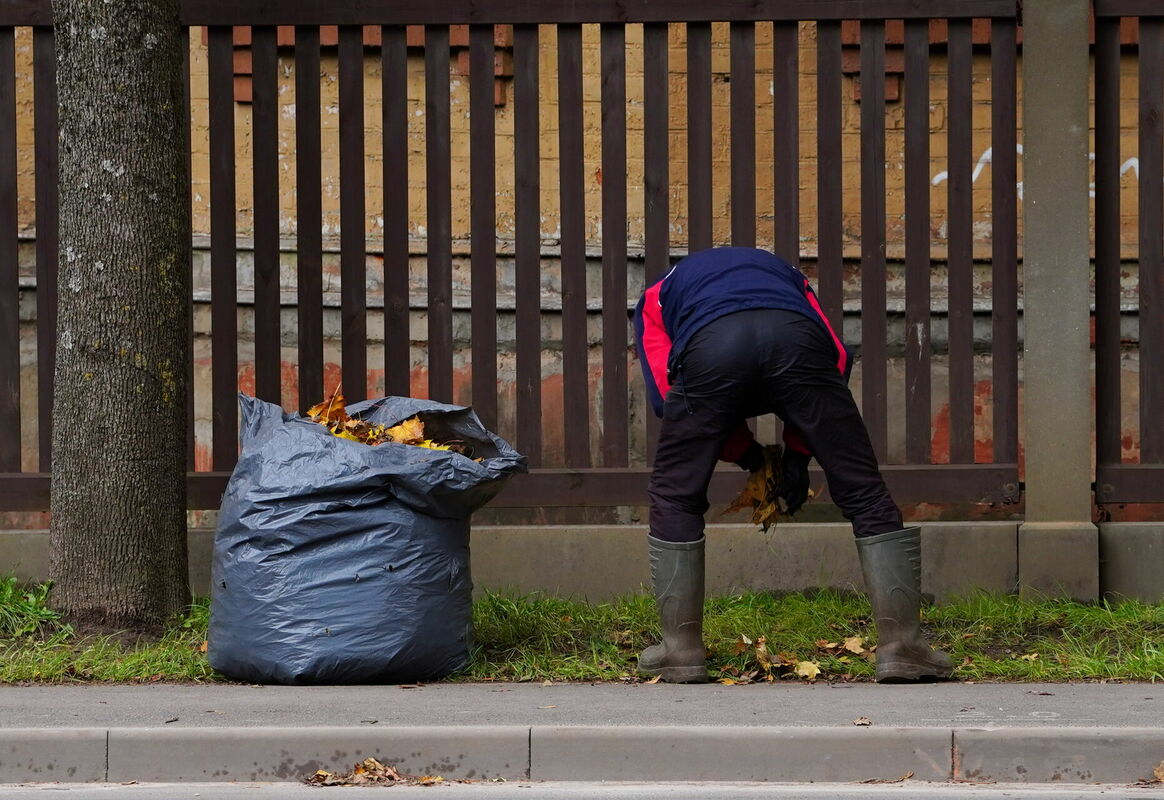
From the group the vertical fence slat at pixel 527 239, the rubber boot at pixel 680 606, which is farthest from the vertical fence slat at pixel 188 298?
the rubber boot at pixel 680 606

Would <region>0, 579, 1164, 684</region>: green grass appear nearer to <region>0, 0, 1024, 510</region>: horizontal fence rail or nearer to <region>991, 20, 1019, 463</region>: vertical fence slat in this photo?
<region>0, 0, 1024, 510</region>: horizontal fence rail

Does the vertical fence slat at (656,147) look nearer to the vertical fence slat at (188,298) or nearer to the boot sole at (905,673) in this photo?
the vertical fence slat at (188,298)

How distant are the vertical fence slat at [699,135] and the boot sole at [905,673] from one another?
82.5 inches

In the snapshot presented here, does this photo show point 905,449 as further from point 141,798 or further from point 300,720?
point 141,798

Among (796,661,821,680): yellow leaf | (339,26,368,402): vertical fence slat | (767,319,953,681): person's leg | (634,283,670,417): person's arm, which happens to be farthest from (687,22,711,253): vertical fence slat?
(796,661,821,680): yellow leaf

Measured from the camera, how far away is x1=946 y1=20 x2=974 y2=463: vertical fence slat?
638cm

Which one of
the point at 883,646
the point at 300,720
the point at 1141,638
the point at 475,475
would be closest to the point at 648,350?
the point at 475,475

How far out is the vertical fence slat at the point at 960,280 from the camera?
6.38 meters

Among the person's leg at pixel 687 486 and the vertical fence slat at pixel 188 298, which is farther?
the vertical fence slat at pixel 188 298

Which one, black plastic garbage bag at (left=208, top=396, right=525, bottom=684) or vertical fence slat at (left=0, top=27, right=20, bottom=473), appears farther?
vertical fence slat at (left=0, top=27, right=20, bottom=473)

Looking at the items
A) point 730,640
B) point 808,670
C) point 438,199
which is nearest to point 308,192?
point 438,199

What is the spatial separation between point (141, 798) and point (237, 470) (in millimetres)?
1477

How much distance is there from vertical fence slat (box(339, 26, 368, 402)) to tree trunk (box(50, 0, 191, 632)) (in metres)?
0.91

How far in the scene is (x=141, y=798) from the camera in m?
4.00
